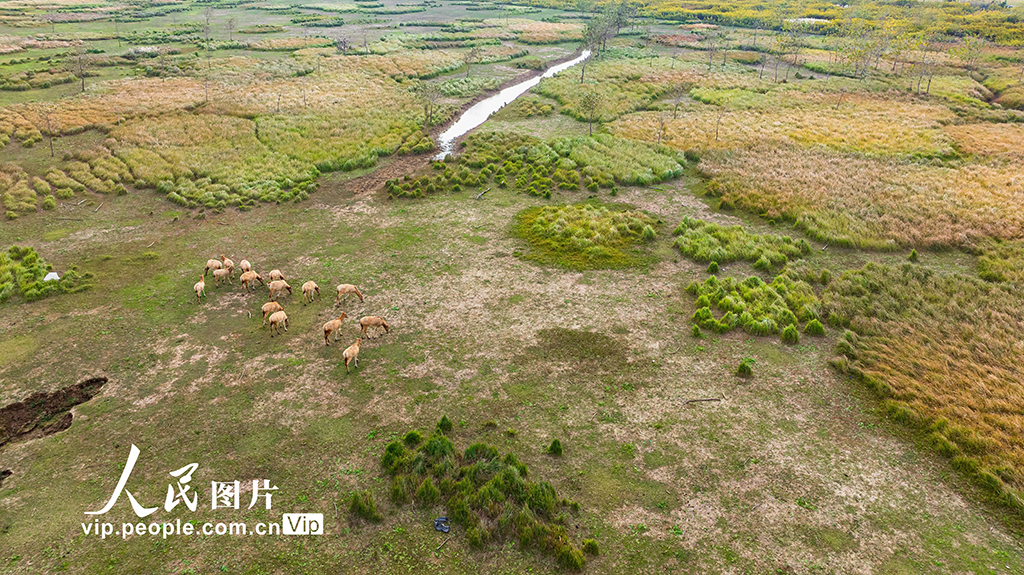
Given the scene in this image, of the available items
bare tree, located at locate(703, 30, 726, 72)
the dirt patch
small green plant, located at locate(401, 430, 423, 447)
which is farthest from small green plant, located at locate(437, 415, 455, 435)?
bare tree, located at locate(703, 30, 726, 72)

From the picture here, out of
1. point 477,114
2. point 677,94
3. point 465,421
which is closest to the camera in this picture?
point 465,421

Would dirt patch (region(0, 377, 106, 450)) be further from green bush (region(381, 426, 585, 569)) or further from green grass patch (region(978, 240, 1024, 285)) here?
green grass patch (region(978, 240, 1024, 285))

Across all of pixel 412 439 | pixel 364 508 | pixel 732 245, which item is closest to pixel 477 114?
pixel 732 245

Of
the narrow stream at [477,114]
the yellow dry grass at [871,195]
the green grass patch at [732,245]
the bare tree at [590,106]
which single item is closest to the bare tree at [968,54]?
the yellow dry grass at [871,195]

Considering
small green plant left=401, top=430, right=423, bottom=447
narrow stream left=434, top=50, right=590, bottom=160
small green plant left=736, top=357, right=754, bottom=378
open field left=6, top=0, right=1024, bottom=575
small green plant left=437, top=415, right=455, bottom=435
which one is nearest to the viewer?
open field left=6, top=0, right=1024, bottom=575

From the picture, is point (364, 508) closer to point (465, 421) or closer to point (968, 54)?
point (465, 421)

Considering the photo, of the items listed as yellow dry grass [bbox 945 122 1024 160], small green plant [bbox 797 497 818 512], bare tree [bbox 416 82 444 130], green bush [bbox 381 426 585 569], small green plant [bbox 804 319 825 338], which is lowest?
small green plant [bbox 797 497 818 512]

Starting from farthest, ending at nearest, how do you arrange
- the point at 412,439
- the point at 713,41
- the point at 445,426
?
the point at 713,41
the point at 445,426
the point at 412,439
